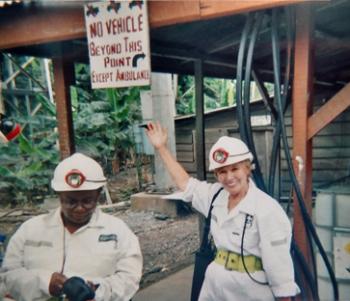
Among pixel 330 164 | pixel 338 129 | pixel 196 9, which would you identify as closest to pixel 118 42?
pixel 196 9

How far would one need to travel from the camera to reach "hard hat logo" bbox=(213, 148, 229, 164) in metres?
2.30

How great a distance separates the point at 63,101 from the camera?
136 inches

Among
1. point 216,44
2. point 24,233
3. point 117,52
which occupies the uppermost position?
point 216,44

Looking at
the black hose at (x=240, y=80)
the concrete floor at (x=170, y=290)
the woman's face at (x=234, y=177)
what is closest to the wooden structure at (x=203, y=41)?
the black hose at (x=240, y=80)

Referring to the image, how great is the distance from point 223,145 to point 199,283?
101 cm

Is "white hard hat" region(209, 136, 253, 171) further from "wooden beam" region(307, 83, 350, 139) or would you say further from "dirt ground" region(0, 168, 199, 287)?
"dirt ground" region(0, 168, 199, 287)

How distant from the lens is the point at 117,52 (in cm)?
265

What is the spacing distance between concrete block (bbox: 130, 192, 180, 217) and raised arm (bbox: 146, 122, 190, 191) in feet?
17.4

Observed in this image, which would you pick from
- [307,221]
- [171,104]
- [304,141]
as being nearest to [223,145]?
[304,141]

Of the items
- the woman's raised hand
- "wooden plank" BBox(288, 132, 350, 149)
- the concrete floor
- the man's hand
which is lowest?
the concrete floor

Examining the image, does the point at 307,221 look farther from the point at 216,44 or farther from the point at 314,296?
the point at 216,44

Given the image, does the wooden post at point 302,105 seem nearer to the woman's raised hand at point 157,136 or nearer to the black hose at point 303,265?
the black hose at point 303,265

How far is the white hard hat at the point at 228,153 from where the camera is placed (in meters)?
2.30

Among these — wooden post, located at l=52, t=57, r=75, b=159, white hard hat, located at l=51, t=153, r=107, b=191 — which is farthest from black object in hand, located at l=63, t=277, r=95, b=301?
wooden post, located at l=52, t=57, r=75, b=159
